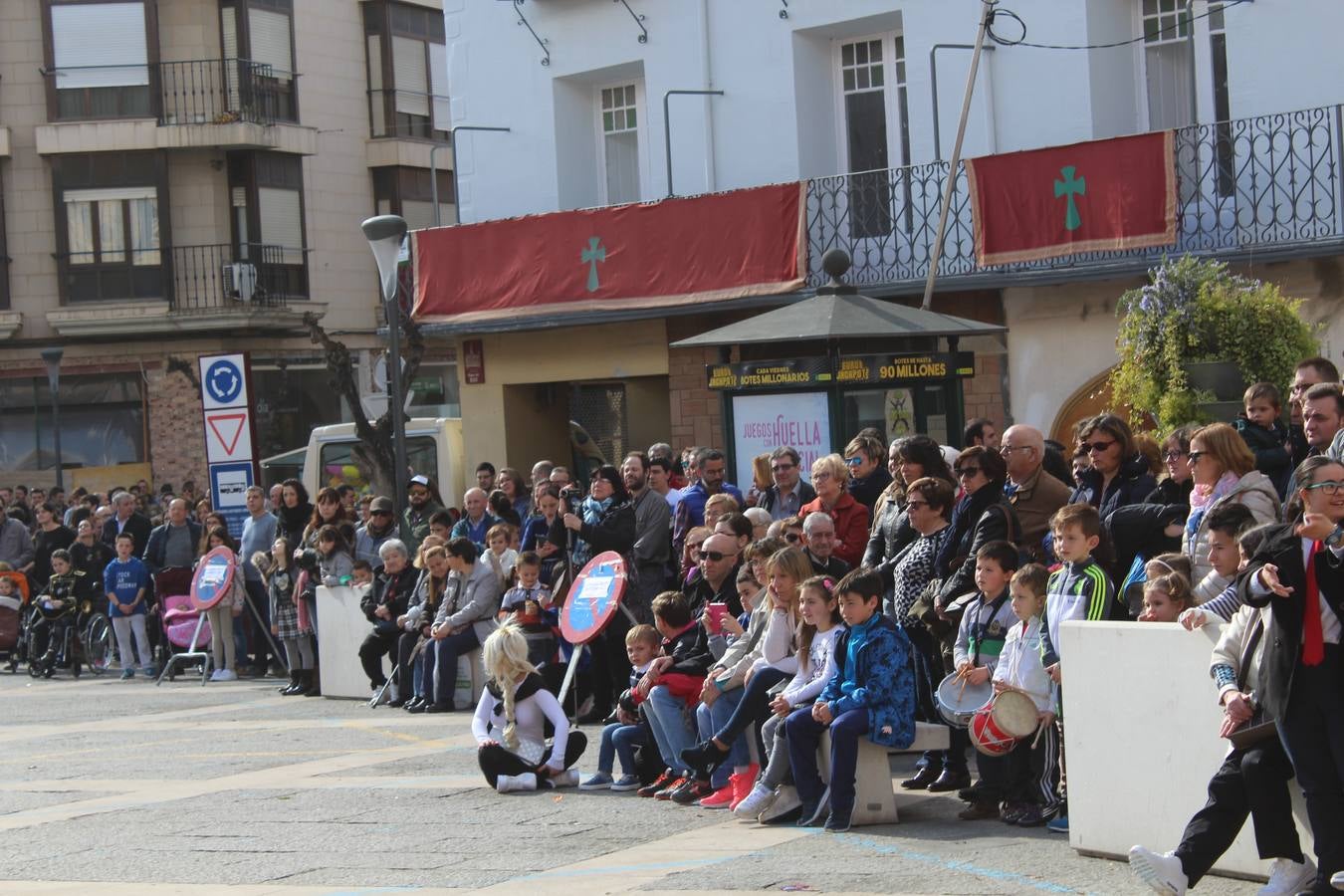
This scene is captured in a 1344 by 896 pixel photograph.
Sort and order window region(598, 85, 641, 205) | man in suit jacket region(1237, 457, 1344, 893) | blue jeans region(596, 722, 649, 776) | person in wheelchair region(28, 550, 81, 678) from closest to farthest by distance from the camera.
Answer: man in suit jacket region(1237, 457, 1344, 893)
blue jeans region(596, 722, 649, 776)
person in wheelchair region(28, 550, 81, 678)
window region(598, 85, 641, 205)

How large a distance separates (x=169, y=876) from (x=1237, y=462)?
554 cm

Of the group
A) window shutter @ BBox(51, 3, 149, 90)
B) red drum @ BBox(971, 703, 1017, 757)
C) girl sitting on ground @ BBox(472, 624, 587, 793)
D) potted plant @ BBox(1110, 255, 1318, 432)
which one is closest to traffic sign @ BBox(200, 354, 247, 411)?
girl sitting on ground @ BBox(472, 624, 587, 793)

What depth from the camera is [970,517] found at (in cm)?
1007

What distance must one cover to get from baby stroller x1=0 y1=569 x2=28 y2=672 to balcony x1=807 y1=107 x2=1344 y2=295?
967 cm

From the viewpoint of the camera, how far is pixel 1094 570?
8781 mm

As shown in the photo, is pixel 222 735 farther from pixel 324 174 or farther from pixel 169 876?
pixel 324 174

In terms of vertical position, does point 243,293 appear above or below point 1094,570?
above

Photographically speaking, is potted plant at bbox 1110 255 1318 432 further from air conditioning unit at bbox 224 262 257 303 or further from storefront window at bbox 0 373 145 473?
storefront window at bbox 0 373 145 473

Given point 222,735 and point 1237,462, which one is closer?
point 1237,462

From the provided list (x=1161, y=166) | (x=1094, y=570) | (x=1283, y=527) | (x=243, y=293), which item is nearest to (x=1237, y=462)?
(x=1094, y=570)

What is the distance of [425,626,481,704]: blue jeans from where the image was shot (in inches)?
584

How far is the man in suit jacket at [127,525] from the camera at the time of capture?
2117cm

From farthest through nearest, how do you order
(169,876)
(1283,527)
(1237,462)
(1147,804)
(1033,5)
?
(1033,5)
(169,876)
(1237,462)
(1147,804)
(1283,527)

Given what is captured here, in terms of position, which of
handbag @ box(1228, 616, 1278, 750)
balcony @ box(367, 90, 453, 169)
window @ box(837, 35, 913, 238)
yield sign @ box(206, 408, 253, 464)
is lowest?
handbag @ box(1228, 616, 1278, 750)
